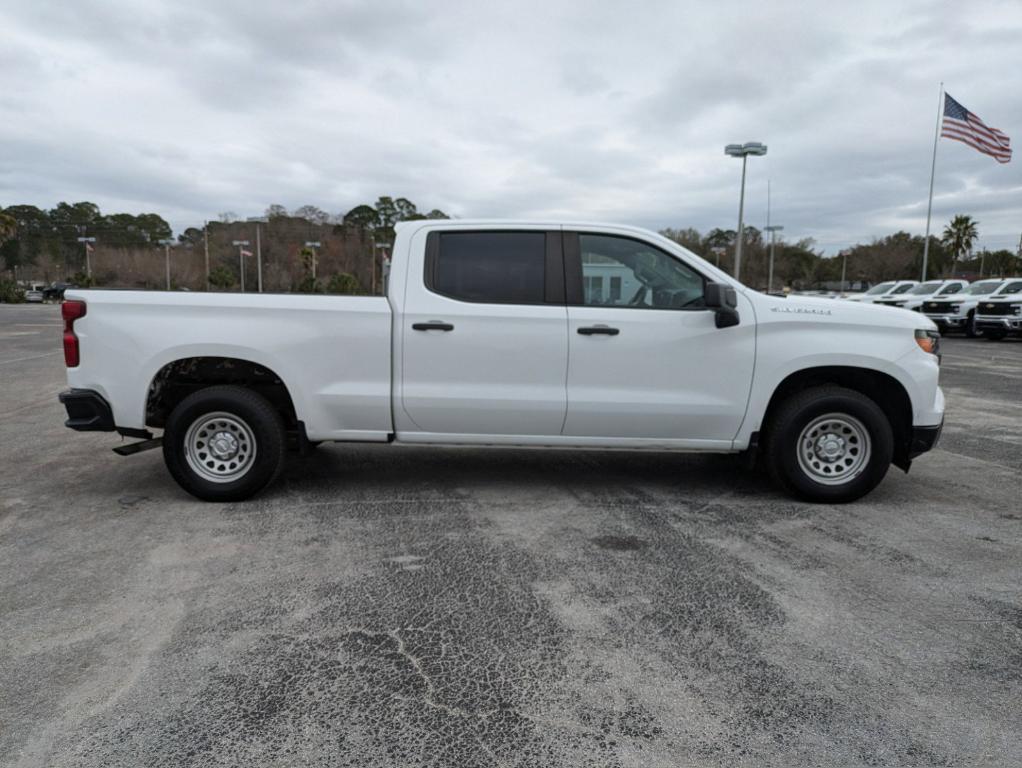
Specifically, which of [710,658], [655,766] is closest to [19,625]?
[655,766]

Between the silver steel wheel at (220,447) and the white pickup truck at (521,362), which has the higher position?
the white pickup truck at (521,362)

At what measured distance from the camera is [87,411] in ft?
15.9

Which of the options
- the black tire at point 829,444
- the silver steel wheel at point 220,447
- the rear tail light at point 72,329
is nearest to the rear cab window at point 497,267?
the silver steel wheel at point 220,447

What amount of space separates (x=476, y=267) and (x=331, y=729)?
10.9ft

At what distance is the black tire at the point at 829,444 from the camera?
4965 mm

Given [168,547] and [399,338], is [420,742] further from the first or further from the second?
[399,338]

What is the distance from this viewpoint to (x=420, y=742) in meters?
2.41

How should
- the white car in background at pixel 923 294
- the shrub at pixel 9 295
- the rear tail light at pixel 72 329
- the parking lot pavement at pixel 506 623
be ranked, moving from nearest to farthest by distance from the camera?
the parking lot pavement at pixel 506 623
the rear tail light at pixel 72 329
the white car in background at pixel 923 294
the shrub at pixel 9 295

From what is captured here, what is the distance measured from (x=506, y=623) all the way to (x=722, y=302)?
259 centimetres

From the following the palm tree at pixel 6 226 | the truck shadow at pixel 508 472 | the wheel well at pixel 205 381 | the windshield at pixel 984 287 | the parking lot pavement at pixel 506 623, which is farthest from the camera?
the palm tree at pixel 6 226

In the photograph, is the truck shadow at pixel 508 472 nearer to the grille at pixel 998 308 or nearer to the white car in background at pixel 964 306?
the grille at pixel 998 308

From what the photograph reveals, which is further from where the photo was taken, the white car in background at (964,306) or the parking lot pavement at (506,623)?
the white car in background at (964,306)

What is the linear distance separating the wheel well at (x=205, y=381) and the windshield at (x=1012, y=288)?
26.5 meters

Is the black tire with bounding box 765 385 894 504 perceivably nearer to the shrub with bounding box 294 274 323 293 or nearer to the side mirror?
the side mirror
